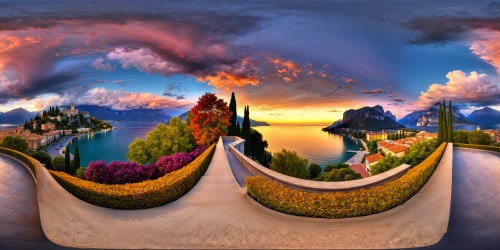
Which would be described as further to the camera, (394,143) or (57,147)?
(57,147)

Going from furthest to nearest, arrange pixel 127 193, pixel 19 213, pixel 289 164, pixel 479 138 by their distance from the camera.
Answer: pixel 289 164
pixel 479 138
pixel 127 193
pixel 19 213

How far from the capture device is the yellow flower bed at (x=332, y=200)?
5555mm

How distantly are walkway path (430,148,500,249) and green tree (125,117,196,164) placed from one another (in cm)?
1841

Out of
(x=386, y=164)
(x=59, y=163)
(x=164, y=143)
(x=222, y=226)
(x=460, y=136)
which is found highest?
(x=460, y=136)

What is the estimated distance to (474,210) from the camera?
6.41 meters

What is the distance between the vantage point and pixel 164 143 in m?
22.3

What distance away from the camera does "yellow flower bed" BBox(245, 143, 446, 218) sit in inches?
219

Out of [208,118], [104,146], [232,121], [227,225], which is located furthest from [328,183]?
[104,146]

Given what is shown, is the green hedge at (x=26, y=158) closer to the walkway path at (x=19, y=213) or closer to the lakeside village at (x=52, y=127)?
the walkway path at (x=19, y=213)

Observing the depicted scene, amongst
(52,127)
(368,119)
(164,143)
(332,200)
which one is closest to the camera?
(332,200)

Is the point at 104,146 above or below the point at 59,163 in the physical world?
below

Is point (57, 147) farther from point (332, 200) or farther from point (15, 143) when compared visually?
point (332, 200)

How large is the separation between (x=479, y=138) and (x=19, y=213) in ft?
106

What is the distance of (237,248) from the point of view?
4.73 meters
